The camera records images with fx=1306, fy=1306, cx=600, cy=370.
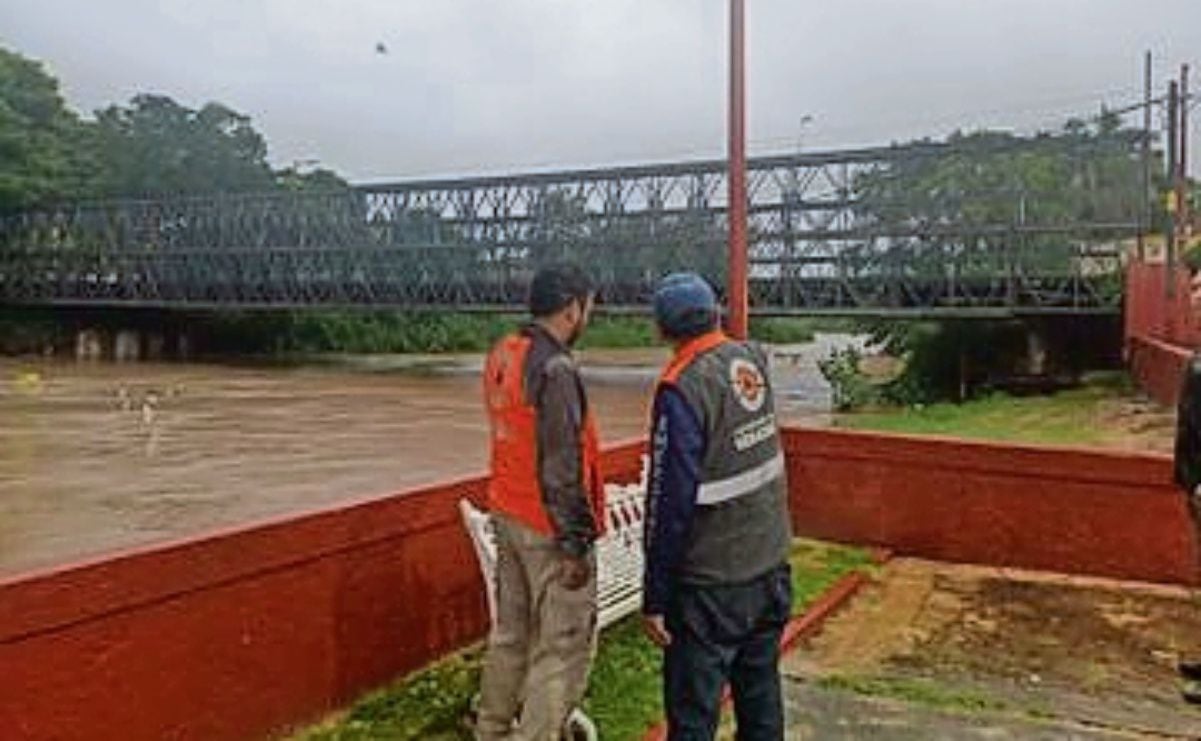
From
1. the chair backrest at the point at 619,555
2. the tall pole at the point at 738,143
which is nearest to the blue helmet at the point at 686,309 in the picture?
the chair backrest at the point at 619,555

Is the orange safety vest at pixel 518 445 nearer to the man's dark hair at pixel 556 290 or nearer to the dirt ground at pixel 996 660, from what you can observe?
the man's dark hair at pixel 556 290

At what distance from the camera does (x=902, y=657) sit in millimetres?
5109

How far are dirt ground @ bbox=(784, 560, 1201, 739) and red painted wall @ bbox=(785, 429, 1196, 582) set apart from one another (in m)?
0.13

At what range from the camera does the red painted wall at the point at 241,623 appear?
10.7 feet

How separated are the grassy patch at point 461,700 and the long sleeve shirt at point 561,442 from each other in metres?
0.91

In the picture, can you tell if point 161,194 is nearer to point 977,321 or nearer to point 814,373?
point 814,373

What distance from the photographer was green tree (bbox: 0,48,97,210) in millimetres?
62031

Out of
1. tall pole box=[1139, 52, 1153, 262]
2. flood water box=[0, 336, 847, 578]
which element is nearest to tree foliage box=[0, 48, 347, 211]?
flood water box=[0, 336, 847, 578]

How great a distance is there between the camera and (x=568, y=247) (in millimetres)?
51344

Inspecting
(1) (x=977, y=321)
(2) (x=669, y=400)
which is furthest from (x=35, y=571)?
(1) (x=977, y=321)

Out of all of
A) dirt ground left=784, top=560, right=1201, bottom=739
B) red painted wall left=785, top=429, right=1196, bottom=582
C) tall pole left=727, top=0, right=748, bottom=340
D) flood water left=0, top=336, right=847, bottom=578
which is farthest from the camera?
flood water left=0, top=336, right=847, bottom=578

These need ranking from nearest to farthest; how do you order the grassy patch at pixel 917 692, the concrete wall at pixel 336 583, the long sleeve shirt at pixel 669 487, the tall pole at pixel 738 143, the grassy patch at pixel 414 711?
the long sleeve shirt at pixel 669 487 → the concrete wall at pixel 336 583 → the grassy patch at pixel 414 711 → the grassy patch at pixel 917 692 → the tall pole at pixel 738 143

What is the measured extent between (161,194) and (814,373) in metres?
37.4

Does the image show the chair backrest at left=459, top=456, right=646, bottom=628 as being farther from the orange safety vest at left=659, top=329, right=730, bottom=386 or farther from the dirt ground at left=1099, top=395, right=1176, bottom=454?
the dirt ground at left=1099, top=395, right=1176, bottom=454
